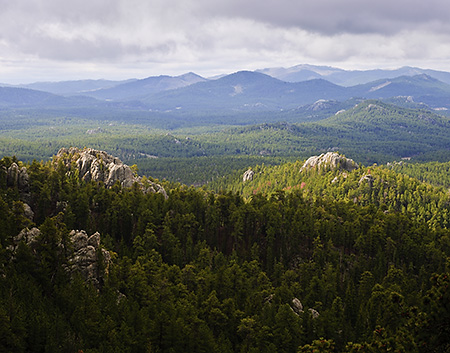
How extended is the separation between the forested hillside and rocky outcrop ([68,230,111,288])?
23.2 inches

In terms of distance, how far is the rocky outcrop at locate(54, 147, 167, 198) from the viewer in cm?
12549

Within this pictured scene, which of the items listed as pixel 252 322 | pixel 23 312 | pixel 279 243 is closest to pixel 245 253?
pixel 279 243

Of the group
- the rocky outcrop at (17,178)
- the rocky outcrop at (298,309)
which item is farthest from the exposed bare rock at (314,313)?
the rocky outcrop at (17,178)

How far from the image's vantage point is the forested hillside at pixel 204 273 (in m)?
50.1

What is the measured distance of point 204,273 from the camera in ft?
275

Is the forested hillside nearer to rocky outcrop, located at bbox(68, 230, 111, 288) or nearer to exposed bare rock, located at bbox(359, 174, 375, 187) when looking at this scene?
rocky outcrop, located at bbox(68, 230, 111, 288)

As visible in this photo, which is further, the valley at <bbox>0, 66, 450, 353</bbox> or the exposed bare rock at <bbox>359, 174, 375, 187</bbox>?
the exposed bare rock at <bbox>359, 174, 375, 187</bbox>

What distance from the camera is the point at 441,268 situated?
3730 inches

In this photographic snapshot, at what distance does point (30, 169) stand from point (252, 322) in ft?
256

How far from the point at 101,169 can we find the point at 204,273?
60.5 m

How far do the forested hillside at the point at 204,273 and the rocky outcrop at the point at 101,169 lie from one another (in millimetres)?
651

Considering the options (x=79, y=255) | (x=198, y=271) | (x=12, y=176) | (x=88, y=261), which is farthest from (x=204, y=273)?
(x=12, y=176)

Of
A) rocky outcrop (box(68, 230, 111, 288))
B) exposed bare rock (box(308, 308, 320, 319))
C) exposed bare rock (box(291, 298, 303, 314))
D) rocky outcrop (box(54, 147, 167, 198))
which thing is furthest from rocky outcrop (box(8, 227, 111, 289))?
rocky outcrop (box(54, 147, 167, 198))

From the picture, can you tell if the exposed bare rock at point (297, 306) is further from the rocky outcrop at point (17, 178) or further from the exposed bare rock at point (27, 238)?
the rocky outcrop at point (17, 178)
